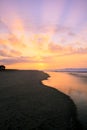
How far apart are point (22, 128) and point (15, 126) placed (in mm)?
434

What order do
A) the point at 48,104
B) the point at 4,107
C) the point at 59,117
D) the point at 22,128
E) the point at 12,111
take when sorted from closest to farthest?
the point at 22,128 < the point at 59,117 < the point at 12,111 < the point at 4,107 < the point at 48,104

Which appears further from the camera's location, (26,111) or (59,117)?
(26,111)

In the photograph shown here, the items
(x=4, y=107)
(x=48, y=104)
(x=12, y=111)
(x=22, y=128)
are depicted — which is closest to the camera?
(x=22, y=128)

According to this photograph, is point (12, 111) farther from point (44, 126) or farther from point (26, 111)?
point (44, 126)

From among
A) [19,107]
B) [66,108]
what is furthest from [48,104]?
[19,107]

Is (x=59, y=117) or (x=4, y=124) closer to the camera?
(x=4, y=124)

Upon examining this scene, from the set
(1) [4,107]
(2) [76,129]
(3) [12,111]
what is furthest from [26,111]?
(2) [76,129]

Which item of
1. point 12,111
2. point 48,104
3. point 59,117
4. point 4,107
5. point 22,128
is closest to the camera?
point 22,128

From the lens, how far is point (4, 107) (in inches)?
460

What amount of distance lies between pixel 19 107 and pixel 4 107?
1070mm

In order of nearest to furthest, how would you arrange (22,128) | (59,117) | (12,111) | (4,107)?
(22,128), (59,117), (12,111), (4,107)

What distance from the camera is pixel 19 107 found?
11.9m

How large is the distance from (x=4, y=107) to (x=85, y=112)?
5798 millimetres

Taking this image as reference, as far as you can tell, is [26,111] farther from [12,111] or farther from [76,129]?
[76,129]
